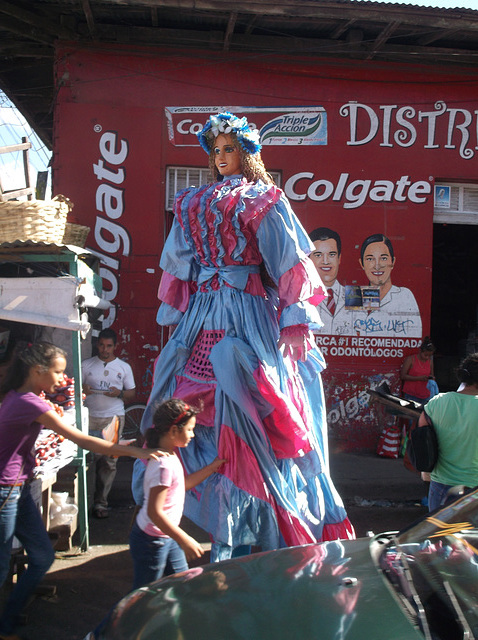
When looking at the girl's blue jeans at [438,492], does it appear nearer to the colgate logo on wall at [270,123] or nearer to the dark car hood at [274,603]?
the dark car hood at [274,603]

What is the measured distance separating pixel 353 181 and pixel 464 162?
4.54 feet

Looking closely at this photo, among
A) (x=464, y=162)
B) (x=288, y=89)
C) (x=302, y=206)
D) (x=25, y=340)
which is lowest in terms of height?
(x=25, y=340)

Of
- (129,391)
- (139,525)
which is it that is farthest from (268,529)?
(129,391)

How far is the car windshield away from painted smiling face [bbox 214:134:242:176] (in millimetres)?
2240

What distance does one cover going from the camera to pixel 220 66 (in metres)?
7.57

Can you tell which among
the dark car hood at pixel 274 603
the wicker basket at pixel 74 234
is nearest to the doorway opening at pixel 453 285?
the wicker basket at pixel 74 234

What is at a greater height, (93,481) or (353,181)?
(353,181)

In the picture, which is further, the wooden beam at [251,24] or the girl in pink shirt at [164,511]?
the wooden beam at [251,24]

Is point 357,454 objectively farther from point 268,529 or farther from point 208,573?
point 208,573

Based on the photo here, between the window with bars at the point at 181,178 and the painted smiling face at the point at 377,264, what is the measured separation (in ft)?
4.52

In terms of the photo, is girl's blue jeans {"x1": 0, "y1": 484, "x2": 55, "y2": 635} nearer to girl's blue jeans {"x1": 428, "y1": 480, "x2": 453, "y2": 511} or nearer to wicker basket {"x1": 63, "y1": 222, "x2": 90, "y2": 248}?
girl's blue jeans {"x1": 428, "y1": 480, "x2": 453, "y2": 511}

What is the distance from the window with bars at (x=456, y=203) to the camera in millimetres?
8008

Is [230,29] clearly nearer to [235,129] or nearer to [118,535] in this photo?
[235,129]

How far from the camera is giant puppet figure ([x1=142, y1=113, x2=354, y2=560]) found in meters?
3.27
